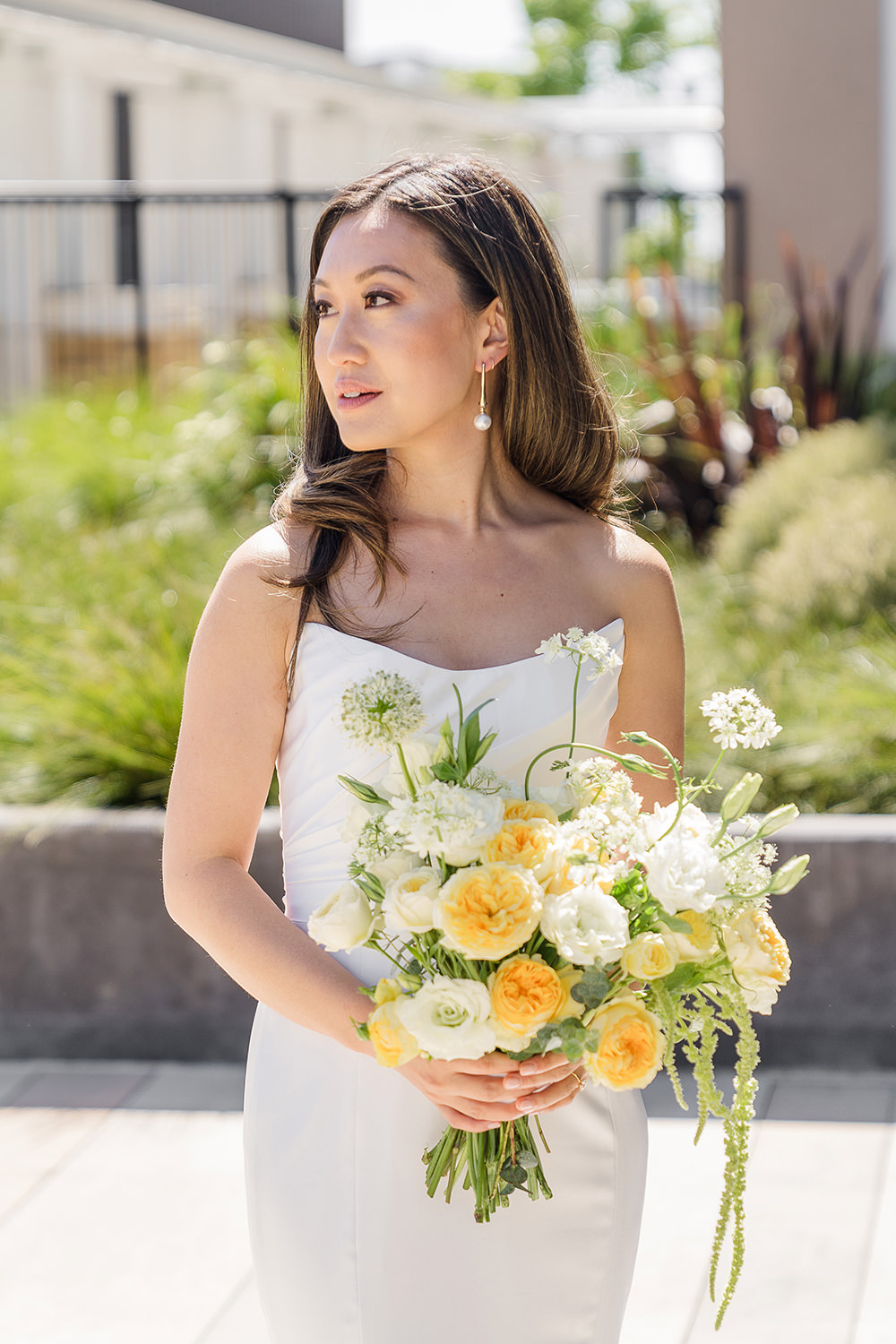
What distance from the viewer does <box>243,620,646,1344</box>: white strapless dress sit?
197cm

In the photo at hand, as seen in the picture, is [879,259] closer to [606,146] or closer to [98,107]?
[98,107]

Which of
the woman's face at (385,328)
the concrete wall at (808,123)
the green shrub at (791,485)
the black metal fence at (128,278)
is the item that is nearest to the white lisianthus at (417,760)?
the woman's face at (385,328)

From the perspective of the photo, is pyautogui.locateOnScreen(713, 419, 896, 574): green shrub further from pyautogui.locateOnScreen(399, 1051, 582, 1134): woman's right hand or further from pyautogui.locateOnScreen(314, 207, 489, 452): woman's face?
pyautogui.locateOnScreen(399, 1051, 582, 1134): woman's right hand

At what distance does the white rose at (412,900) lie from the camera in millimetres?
1652

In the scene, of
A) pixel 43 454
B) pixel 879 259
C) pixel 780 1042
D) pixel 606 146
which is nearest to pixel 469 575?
pixel 780 1042

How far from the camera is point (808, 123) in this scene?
33.5ft

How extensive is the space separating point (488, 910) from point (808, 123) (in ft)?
31.8

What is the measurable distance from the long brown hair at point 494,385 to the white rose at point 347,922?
0.42m

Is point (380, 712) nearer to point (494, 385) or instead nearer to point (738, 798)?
point (738, 798)

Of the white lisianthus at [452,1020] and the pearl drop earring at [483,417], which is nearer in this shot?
the white lisianthus at [452,1020]

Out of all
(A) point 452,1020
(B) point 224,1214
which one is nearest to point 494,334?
(A) point 452,1020

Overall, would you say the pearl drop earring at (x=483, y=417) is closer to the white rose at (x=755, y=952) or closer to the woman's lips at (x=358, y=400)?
the woman's lips at (x=358, y=400)

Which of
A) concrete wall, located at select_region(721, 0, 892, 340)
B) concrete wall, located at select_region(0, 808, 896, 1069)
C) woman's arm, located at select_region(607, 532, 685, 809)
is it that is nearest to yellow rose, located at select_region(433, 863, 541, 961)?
woman's arm, located at select_region(607, 532, 685, 809)

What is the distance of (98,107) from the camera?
19094mm
